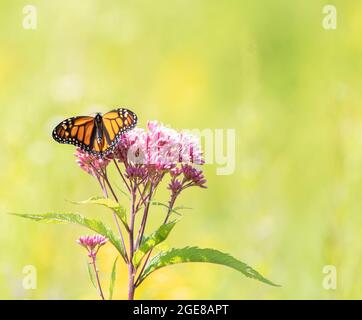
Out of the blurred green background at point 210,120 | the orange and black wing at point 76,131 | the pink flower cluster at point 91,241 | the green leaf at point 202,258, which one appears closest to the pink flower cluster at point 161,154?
the orange and black wing at point 76,131

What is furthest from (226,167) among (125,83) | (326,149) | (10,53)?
(10,53)

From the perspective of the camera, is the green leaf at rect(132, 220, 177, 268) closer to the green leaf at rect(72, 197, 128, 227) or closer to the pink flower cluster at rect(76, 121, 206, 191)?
the green leaf at rect(72, 197, 128, 227)

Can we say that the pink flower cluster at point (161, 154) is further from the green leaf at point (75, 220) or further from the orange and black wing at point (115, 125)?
the green leaf at point (75, 220)

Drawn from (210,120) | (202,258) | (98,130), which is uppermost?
(210,120)

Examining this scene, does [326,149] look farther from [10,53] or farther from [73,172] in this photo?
[10,53]

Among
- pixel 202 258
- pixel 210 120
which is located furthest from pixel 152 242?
pixel 210 120

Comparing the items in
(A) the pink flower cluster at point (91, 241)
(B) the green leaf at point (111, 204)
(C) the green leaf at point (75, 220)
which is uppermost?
(B) the green leaf at point (111, 204)

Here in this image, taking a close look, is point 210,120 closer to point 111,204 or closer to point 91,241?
point 91,241

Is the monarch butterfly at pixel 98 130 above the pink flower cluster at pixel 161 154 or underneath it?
above
